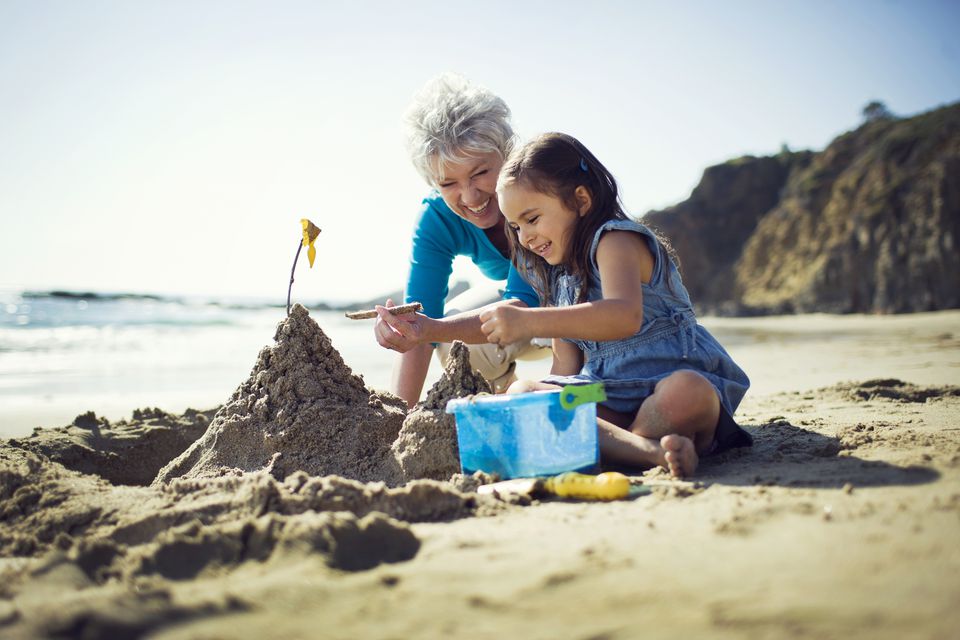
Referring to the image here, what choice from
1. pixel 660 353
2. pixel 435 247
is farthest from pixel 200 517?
pixel 435 247

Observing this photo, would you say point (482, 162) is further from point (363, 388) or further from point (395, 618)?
point (395, 618)

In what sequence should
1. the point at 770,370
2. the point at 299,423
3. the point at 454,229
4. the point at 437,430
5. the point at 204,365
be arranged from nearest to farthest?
1. the point at 437,430
2. the point at 299,423
3. the point at 454,229
4. the point at 770,370
5. the point at 204,365

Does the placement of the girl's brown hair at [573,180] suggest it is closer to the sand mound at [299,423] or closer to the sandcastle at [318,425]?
the sandcastle at [318,425]

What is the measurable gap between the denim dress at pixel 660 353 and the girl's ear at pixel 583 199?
0.21m

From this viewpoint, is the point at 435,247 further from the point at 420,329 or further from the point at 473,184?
the point at 420,329

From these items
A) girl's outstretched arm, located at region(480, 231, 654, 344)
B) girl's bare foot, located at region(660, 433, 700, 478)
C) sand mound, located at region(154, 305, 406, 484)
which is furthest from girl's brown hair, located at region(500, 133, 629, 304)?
sand mound, located at region(154, 305, 406, 484)

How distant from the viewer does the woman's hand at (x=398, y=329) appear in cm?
281

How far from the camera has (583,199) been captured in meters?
2.83

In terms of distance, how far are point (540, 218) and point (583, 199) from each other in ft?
0.62

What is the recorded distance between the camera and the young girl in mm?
2504

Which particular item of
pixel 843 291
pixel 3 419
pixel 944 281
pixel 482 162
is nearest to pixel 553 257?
pixel 482 162

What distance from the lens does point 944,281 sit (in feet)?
46.1

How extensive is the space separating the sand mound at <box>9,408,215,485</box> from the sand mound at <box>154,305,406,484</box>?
1.88 ft

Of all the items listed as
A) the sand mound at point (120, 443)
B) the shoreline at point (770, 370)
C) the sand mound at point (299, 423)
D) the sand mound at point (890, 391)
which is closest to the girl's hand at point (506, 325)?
the sand mound at point (299, 423)
